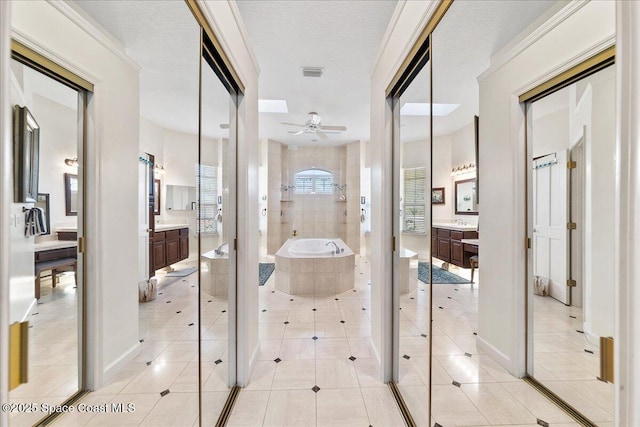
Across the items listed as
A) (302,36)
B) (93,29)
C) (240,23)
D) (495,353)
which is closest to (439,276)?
(495,353)

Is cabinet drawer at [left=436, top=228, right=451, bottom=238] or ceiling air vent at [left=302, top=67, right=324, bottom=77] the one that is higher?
ceiling air vent at [left=302, top=67, right=324, bottom=77]

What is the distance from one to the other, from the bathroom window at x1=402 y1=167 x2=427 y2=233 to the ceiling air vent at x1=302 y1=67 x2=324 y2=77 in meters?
2.43

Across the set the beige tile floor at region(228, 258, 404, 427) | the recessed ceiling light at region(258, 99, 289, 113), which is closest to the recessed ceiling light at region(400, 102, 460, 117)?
the beige tile floor at region(228, 258, 404, 427)

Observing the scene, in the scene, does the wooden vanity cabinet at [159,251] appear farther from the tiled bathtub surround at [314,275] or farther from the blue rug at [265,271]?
the blue rug at [265,271]

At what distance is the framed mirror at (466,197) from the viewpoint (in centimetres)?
98

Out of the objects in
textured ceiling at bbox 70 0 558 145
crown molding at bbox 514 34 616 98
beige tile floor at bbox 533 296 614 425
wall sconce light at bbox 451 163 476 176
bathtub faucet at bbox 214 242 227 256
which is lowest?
beige tile floor at bbox 533 296 614 425

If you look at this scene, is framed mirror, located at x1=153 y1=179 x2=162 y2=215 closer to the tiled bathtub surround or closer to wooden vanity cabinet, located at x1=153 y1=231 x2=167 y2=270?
wooden vanity cabinet, located at x1=153 y1=231 x2=167 y2=270

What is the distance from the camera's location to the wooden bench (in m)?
0.52

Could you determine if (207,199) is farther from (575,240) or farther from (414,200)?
(575,240)

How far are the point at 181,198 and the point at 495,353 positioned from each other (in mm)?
1402

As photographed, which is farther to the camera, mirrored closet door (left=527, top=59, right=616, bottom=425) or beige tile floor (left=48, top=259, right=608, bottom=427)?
beige tile floor (left=48, top=259, right=608, bottom=427)

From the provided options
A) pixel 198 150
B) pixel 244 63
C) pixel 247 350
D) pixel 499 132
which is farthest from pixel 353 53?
pixel 247 350

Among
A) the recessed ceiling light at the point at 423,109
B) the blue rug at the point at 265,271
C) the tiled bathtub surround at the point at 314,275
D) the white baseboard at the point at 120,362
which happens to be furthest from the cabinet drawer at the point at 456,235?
the blue rug at the point at 265,271

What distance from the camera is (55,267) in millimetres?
594
